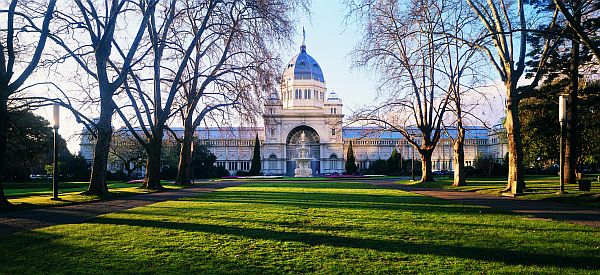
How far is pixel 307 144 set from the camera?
8800 centimetres

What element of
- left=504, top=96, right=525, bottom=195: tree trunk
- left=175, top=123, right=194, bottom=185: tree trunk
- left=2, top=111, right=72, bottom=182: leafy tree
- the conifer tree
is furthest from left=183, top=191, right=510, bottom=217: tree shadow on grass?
the conifer tree

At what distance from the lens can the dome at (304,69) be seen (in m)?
90.7

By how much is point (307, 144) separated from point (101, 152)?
224ft

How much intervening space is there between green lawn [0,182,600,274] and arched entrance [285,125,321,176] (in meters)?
75.4

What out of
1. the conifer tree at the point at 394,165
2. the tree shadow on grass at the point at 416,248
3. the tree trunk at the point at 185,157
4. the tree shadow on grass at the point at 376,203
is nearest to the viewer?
the tree shadow on grass at the point at 416,248

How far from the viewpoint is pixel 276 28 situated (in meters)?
22.8

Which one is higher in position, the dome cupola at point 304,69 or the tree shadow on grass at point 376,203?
the dome cupola at point 304,69

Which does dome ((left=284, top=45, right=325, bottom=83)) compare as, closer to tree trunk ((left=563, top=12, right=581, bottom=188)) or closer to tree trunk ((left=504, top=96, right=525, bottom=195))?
tree trunk ((left=563, top=12, right=581, bottom=188))

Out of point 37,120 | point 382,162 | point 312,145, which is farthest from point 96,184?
point 312,145

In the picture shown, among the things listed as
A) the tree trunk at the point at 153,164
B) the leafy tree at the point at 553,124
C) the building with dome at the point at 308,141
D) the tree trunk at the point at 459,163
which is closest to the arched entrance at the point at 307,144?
the building with dome at the point at 308,141

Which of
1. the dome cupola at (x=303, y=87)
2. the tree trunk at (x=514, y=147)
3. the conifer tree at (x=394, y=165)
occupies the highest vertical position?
the dome cupola at (x=303, y=87)

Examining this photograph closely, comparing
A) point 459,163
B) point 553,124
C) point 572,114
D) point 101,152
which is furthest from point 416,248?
point 553,124

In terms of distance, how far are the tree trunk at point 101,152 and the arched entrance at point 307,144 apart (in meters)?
64.9

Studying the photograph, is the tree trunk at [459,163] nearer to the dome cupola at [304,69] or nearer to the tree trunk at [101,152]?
the tree trunk at [101,152]
